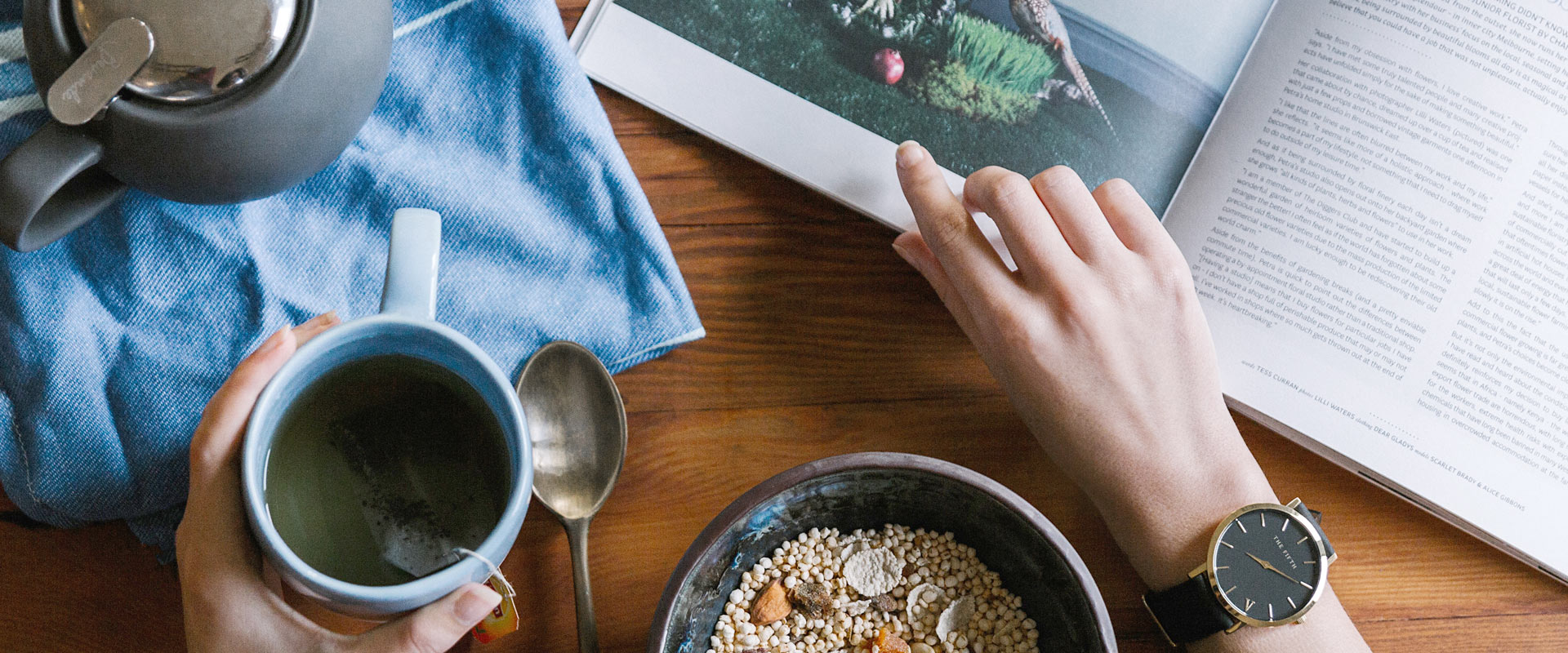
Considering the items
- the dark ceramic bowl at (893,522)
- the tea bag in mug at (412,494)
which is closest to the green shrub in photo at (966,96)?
the dark ceramic bowl at (893,522)

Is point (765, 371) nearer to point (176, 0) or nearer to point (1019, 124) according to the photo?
point (1019, 124)

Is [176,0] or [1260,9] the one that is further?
[1260,9]

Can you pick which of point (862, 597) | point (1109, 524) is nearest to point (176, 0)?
point (862, 597)

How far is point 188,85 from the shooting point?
1.42ft

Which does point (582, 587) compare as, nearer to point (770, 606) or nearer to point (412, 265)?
point (770, 606)

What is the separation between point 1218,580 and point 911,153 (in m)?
0.30

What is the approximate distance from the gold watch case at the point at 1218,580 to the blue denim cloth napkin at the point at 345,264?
324mm

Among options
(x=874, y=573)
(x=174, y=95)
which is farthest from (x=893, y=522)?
(x=174, y=95)

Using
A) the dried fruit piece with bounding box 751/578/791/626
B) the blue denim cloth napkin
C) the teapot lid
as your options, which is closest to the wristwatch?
the dried fruit piece with bounding box 751/578/791/626

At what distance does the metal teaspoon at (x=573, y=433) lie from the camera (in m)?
0.55

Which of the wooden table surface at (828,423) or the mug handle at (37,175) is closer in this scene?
the mug handle at (37,175)

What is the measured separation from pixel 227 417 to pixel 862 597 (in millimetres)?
348

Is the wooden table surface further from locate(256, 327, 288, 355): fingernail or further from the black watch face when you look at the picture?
locate(256, 327, 288, 355): fingernail

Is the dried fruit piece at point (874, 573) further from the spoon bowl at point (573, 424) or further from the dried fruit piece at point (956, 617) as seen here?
the spoon bowl at point (573, 424)
